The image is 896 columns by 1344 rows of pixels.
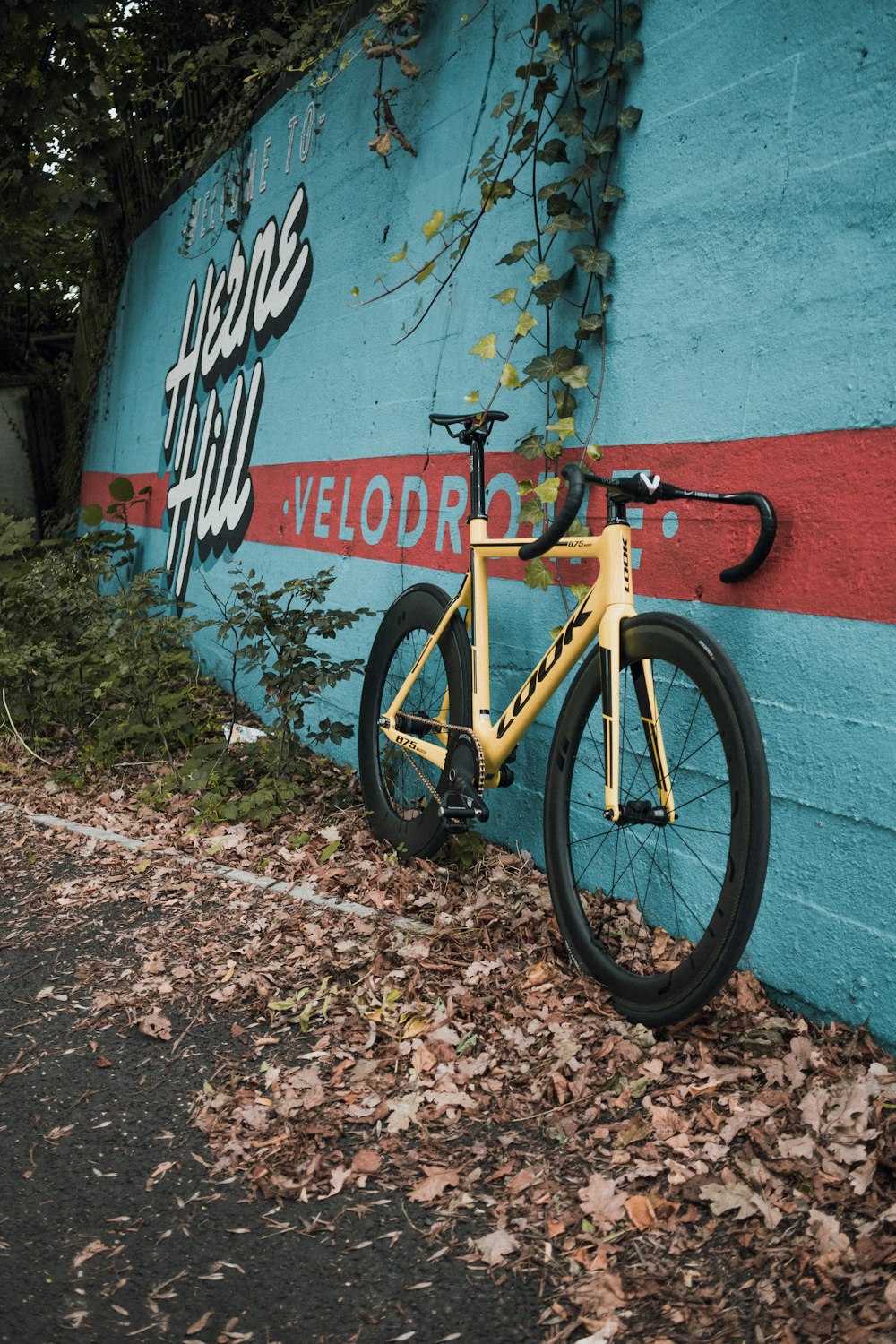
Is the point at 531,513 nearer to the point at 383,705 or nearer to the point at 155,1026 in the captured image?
the point at 383,705

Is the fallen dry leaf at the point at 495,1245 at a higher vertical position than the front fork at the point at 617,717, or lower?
lower

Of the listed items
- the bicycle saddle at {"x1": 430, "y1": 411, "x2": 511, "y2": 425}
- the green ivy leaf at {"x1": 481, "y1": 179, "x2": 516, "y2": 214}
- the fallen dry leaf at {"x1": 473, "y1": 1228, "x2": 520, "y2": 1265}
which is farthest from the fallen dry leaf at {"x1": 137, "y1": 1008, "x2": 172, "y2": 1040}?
the green ivy leaf at {"x1": 481, "y1": 179, "x2": 516, "y2": 214}

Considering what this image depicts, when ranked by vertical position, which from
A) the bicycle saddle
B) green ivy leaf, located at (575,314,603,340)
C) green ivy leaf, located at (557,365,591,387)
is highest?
green ivy leaf, located at (575,314,603,340)

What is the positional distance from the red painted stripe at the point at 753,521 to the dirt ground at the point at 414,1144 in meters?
1.02

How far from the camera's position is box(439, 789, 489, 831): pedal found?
11.2 feet

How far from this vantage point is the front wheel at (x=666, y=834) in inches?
97.7

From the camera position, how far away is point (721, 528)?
9.97 ft

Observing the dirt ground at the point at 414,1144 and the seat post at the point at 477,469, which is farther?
the seat post at the point at 477,469

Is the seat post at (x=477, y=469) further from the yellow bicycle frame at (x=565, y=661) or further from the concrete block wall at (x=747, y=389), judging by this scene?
the concrete block wall at (x=747, y=389)

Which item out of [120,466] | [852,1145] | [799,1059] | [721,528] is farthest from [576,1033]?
[120,466]

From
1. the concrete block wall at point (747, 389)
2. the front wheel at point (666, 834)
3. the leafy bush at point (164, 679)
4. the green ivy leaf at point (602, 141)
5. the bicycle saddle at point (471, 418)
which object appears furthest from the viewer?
the leafy bush at point (164, 679)

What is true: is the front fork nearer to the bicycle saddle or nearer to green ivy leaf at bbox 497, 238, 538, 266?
the bicycle saddle

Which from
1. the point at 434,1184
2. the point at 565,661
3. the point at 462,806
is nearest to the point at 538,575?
the point at 565,661

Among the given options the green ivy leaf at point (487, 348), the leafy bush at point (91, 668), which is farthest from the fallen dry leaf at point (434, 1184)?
the leafy bush at point (91, 668)
